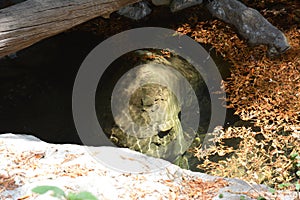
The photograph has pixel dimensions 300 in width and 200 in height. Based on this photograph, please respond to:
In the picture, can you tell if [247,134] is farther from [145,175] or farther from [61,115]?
[61,115]

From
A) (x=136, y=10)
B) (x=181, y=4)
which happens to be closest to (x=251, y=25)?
(x=181, y=4)

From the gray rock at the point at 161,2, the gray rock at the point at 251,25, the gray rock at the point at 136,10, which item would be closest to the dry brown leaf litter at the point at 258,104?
the gray rock at the point at 251,25

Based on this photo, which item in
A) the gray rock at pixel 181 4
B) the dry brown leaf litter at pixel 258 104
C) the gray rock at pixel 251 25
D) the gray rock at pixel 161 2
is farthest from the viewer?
the gray rock at pixel 161 2

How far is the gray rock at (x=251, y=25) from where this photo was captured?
177 inches

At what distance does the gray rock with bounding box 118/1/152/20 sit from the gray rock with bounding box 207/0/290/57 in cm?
93

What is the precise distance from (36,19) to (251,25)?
282 centimetres

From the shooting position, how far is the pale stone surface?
2.46m

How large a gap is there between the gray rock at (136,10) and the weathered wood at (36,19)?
5.20ft

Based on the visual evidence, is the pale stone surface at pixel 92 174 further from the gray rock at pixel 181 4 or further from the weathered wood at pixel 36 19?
the gray rock at pixel 181 4

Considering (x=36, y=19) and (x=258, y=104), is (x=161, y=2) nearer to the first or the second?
(x=258, y=104)

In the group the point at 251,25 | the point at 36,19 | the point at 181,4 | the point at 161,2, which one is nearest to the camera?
the point at 36,19

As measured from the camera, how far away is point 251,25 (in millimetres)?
4625

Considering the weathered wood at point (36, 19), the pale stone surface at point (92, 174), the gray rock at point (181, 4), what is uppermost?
the gray rock at point (181, 4)

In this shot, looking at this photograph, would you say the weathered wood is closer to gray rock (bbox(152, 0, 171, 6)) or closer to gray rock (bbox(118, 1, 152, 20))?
gray rock (bbox(118, 1, 152, 20))
